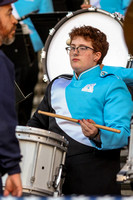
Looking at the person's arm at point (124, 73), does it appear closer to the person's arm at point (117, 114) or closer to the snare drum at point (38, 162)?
the person's arm at point (117, 114)

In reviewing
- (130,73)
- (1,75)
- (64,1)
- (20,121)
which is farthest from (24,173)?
(64,1)

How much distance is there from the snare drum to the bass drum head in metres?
1.35

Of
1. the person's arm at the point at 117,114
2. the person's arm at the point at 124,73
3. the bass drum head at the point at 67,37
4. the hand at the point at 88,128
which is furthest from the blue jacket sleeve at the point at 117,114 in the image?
the bass drum head at the point at 67,37

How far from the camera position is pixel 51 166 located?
12.3 feet

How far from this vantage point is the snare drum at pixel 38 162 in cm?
365

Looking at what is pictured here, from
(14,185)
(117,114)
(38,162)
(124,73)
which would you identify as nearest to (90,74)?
(124,73)

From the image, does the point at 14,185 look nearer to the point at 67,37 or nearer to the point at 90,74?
the point at 90,74

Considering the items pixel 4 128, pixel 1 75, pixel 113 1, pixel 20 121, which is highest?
pixel 113 1

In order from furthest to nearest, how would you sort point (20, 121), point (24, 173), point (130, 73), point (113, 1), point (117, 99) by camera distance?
point (20, 121), point (113, 1), point (130, 73), point (117, 99), point (24, 173)

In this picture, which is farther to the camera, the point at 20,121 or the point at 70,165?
the point at 20,121

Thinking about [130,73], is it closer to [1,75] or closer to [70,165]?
[70,165]

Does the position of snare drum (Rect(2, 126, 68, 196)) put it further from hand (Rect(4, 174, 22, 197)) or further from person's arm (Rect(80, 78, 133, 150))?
hand (Rect(4, 174, 22, 197))

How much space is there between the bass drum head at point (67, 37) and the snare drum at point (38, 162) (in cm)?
135

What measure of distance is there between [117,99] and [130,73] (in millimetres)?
505
